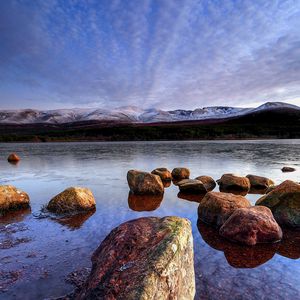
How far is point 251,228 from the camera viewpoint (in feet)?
26.1

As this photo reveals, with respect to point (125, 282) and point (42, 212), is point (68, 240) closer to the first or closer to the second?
point (42, 212)

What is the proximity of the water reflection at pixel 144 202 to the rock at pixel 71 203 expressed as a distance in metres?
1.78

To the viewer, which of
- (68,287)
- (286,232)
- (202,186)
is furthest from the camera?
(202,186)

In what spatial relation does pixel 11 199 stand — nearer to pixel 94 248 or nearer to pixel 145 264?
pixel 94 248

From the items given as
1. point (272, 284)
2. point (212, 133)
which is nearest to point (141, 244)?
point (272, 284)

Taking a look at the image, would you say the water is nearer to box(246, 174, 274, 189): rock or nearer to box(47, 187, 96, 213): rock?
box(47, 187, 96, 213): rock

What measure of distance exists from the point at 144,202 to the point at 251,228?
5412 millimetres

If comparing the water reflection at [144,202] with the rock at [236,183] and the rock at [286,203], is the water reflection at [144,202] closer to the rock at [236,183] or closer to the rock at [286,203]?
the rock at [236,183]

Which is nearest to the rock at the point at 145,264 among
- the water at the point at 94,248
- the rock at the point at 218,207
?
the water at the point at 94,248

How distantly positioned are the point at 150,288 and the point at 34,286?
2.96m

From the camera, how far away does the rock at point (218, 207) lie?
924 cm

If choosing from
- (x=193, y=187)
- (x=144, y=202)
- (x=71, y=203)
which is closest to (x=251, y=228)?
(x=144, y=202)

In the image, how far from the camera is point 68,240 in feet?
26.6

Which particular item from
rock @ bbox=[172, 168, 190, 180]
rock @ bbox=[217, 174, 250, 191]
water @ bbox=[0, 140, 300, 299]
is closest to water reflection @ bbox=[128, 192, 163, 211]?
water @ bbox=[0, 140, 300, 299]
